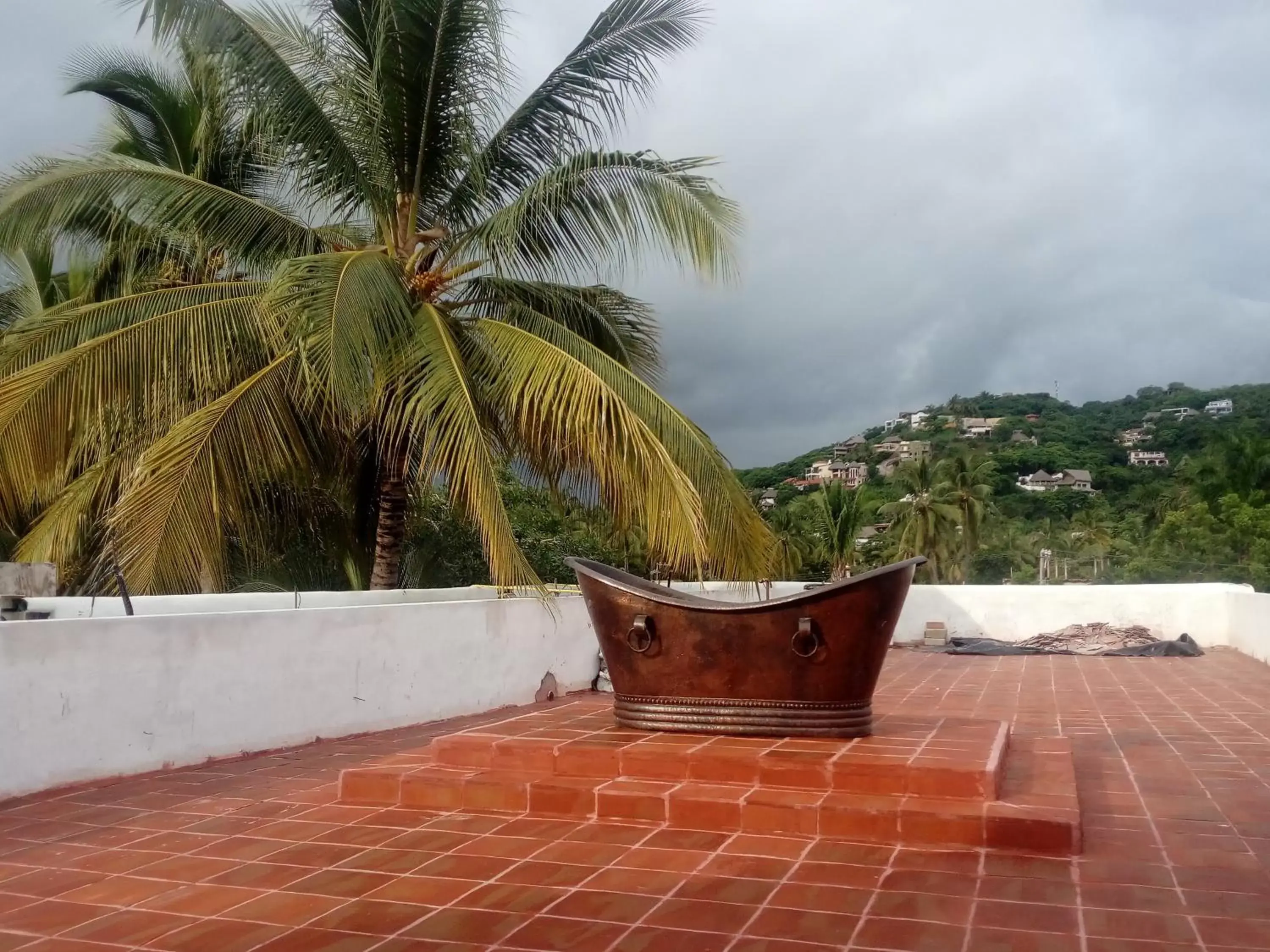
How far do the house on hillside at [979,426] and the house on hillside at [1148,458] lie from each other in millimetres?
9781

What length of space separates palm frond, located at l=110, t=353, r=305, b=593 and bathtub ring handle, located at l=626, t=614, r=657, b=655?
11.8ft

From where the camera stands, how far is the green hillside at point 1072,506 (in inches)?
1348

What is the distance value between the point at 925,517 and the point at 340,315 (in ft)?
121

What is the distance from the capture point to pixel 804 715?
4.90 m

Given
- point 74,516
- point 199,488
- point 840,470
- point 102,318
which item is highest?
point 840,470

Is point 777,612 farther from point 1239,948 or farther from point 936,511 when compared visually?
point 936,511

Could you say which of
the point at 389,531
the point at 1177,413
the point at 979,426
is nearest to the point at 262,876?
the point at 389,531

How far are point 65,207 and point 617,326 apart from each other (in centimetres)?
485

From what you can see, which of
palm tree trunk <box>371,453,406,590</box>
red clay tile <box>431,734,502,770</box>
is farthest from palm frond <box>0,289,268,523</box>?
red clay tile <box>431,734,502,770</box>

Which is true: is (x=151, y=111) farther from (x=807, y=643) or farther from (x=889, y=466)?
(x=889, y=466)

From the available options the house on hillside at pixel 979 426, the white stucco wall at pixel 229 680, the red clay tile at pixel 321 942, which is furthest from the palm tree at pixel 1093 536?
the red clay tile at pixel 321 942

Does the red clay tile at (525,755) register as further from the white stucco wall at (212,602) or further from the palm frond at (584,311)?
the palm frond at (584,311)

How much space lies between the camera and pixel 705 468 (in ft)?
27.0

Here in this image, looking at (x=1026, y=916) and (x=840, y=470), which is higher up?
(x=840, y=470)
